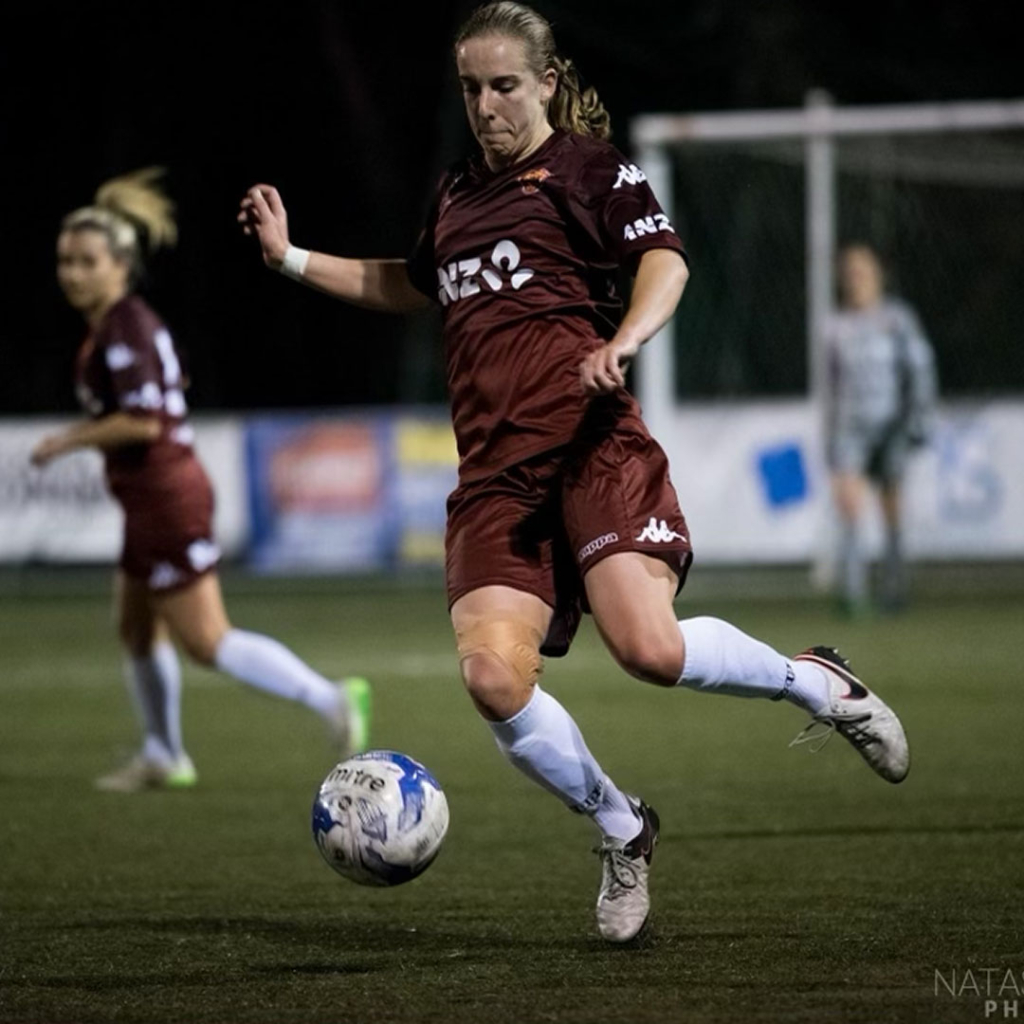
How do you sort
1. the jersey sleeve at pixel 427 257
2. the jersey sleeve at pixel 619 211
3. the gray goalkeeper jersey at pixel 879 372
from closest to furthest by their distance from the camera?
1. the jersey sleeve at pixel 619 211
2. the jersey sleeve at pixel 427 257
3. the gray goalkeeper jersey at pixel 879 372

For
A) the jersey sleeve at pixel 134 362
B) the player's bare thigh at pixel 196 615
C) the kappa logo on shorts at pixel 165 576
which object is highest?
the jersey sleeve at pixel 134 362

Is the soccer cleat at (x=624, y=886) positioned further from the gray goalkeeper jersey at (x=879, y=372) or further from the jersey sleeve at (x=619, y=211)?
the gray goalkeeper jersey at (x=879, y=372)

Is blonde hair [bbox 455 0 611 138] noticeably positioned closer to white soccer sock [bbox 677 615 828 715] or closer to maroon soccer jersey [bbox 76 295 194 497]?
white soccer sock [bbox 677 615 828 715]

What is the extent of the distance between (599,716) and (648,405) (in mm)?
6723

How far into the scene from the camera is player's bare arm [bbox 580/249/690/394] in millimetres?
4863

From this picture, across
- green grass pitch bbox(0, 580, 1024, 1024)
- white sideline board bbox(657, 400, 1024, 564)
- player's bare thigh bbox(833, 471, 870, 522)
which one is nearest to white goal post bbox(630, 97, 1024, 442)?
player's bare thigh bbox(833, 471, 870, 522)

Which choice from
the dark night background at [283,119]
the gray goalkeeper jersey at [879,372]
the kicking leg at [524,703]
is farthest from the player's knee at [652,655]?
the dark night background at [283,119]

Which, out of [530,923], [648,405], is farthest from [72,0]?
[530,923]

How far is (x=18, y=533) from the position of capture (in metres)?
19.4

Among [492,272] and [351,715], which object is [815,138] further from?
[492,272]

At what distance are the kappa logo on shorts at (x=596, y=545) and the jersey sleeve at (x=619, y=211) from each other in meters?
0.62

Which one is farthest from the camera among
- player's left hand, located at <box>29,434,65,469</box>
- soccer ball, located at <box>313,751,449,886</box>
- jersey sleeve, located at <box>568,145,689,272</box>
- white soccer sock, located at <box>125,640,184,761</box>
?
white soccer sock, located at <box>125,640,184,761</box>

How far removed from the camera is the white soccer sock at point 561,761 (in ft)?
17.1

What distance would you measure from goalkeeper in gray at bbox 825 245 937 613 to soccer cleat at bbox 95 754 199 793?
23.8 feet
